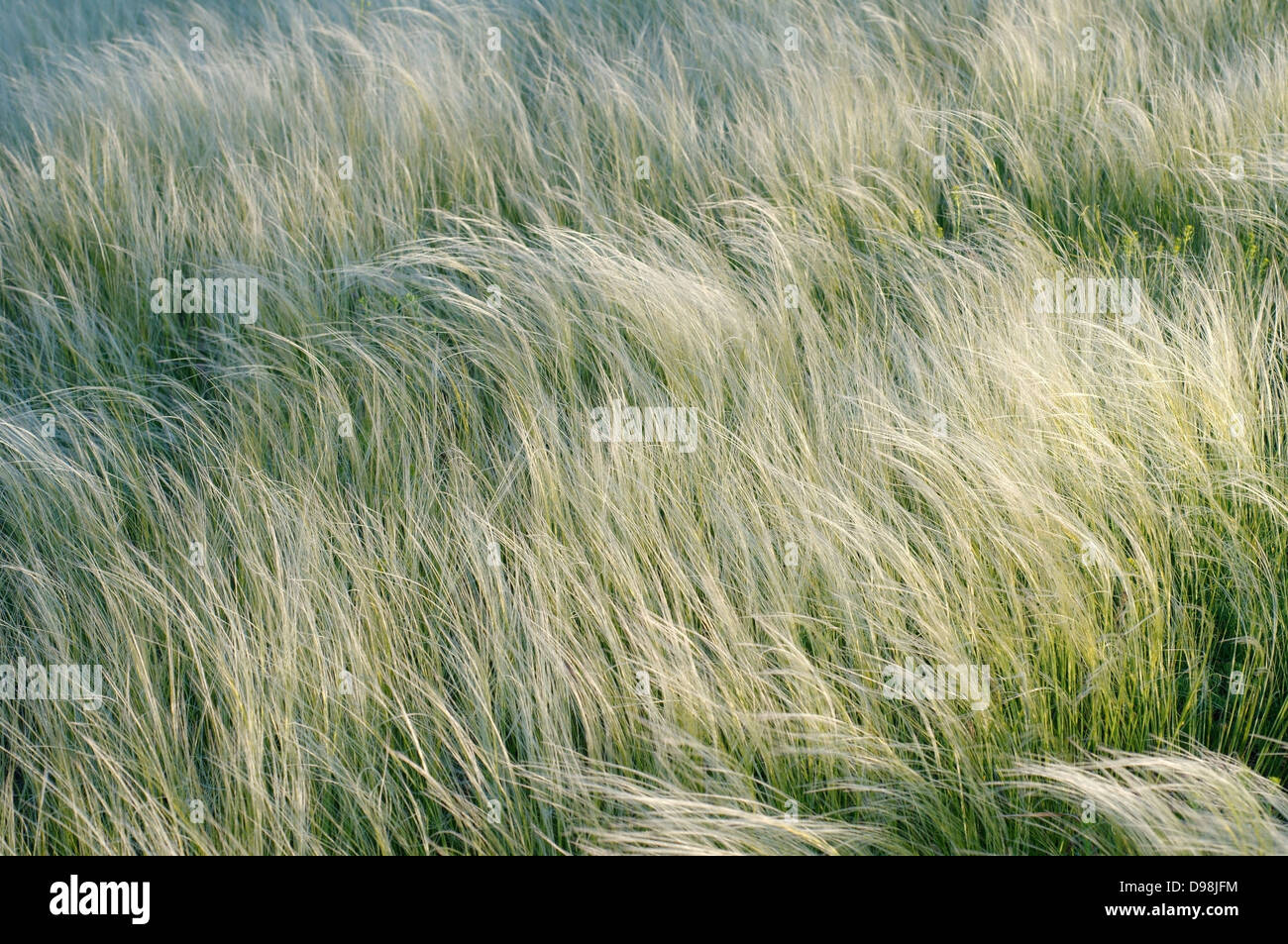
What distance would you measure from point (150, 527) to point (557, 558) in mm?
963

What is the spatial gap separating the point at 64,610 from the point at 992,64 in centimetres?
353

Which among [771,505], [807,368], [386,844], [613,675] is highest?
[807,368]

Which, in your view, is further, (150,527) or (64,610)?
(150,527)

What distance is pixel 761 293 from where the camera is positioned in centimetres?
272

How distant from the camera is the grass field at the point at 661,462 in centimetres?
170

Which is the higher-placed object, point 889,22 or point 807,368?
point 889,22

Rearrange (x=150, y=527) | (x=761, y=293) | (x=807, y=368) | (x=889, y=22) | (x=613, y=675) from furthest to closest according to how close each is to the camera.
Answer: (x=889, y=22)
(x=761, y=293)
(x=807, y=368)
(x=150, y=527)
(x=613, y=675)

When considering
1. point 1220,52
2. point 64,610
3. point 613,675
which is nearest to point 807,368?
point 613,675

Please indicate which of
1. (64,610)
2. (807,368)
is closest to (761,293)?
(807,368)

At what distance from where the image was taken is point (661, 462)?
220cm

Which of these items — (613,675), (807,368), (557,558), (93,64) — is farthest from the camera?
(93,64)

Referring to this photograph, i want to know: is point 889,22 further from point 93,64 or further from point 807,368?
point 93,64

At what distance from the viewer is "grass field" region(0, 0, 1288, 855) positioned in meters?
1.70

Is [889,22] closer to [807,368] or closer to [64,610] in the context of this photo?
[807,368]
